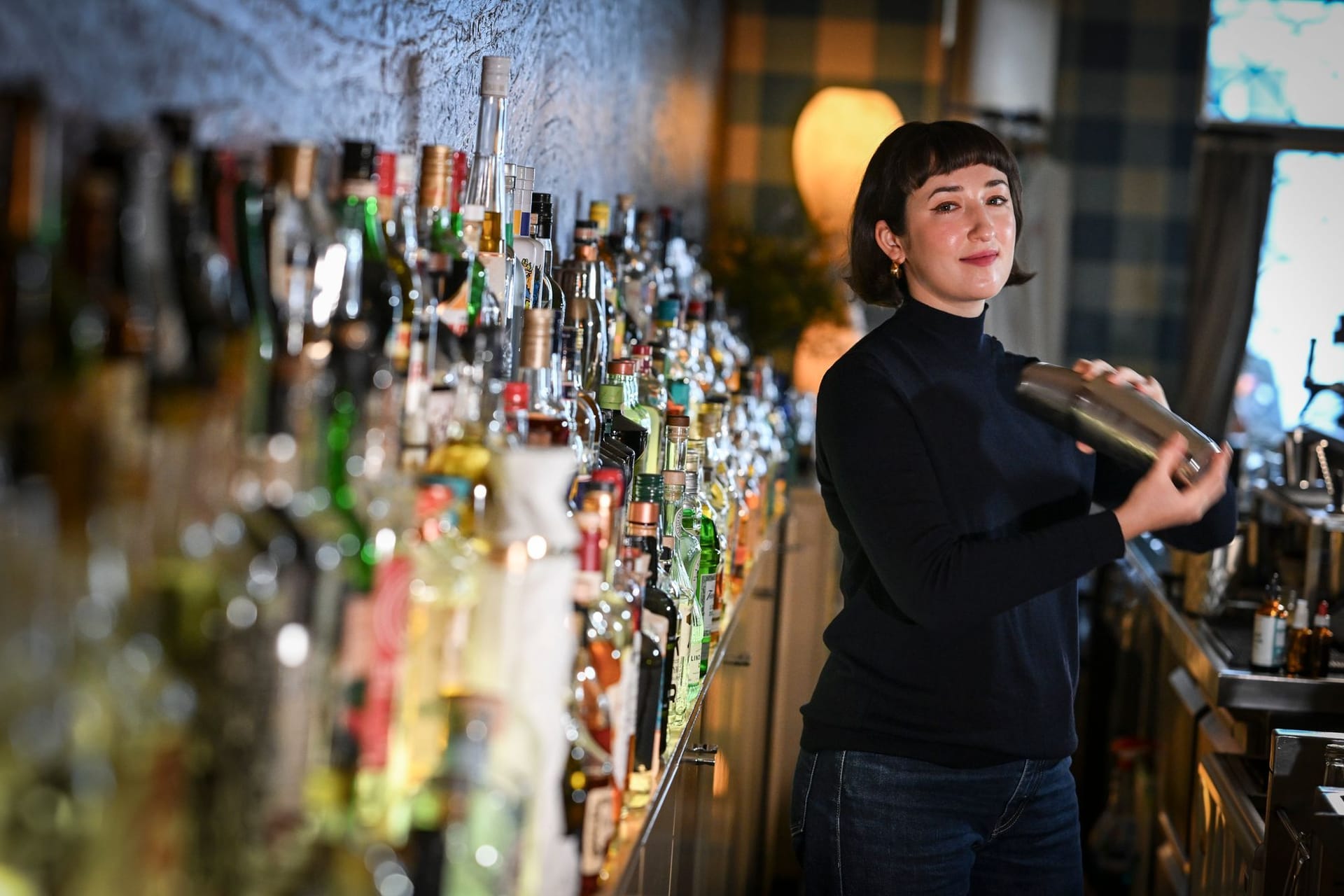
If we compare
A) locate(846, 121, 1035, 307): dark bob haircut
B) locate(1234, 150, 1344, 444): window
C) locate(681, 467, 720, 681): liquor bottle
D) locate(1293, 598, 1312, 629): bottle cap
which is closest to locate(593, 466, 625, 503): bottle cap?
locate(681, 467, 720, 681): liquor bottle

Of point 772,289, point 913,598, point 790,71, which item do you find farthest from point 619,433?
point 790,71

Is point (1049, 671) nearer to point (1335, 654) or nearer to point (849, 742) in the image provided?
point (849, 742)

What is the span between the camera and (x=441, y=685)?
0.90 metres

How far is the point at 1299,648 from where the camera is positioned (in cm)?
279

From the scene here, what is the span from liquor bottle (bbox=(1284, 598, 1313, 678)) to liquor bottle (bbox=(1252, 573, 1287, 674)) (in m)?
0.01

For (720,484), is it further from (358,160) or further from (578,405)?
(358,160)

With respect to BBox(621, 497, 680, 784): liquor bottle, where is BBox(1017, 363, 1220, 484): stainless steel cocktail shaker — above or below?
above

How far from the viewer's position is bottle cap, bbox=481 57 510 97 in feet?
4.71

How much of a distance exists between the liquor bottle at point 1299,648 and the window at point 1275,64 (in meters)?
4.46

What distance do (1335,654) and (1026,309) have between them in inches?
149

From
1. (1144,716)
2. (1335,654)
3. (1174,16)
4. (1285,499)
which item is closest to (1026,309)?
(1174,16)

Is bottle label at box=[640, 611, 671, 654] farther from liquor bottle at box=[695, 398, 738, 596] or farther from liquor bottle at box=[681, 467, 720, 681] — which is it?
liquor bottle at box=[695, 398, 738, 596]

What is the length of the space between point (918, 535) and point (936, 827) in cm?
40

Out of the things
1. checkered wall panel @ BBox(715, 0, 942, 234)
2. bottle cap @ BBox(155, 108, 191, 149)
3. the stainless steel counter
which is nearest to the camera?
bottle cap @ BBox(155, 108, 191, 149)
